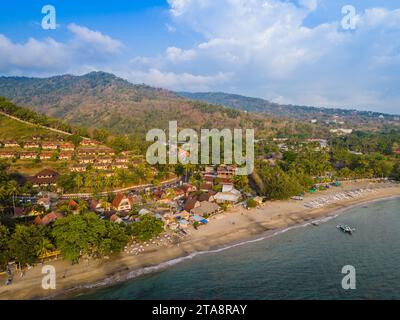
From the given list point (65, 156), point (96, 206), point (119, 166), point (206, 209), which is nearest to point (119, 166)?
point (119, 166)

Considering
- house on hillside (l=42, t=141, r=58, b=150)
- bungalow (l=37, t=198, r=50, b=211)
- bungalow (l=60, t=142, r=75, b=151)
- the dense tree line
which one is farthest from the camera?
bungalow (l=60, t=142, r=75, b=151)

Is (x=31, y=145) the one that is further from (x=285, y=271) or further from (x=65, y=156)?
(x=285, y=271)

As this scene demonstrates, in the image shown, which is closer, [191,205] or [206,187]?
[191,205]

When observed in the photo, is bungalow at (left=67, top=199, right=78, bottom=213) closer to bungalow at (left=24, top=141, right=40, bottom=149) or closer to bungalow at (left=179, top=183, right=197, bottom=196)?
bungalow at (left=179, top=183, right=197, bottom=196)

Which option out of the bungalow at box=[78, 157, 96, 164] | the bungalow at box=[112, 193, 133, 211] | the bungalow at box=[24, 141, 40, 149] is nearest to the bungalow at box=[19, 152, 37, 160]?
the bungalow at box=[24, 141, 40, 149]

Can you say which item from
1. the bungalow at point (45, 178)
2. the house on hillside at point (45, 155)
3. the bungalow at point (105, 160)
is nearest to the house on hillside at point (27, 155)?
the house on hillside at point (45, 155)
